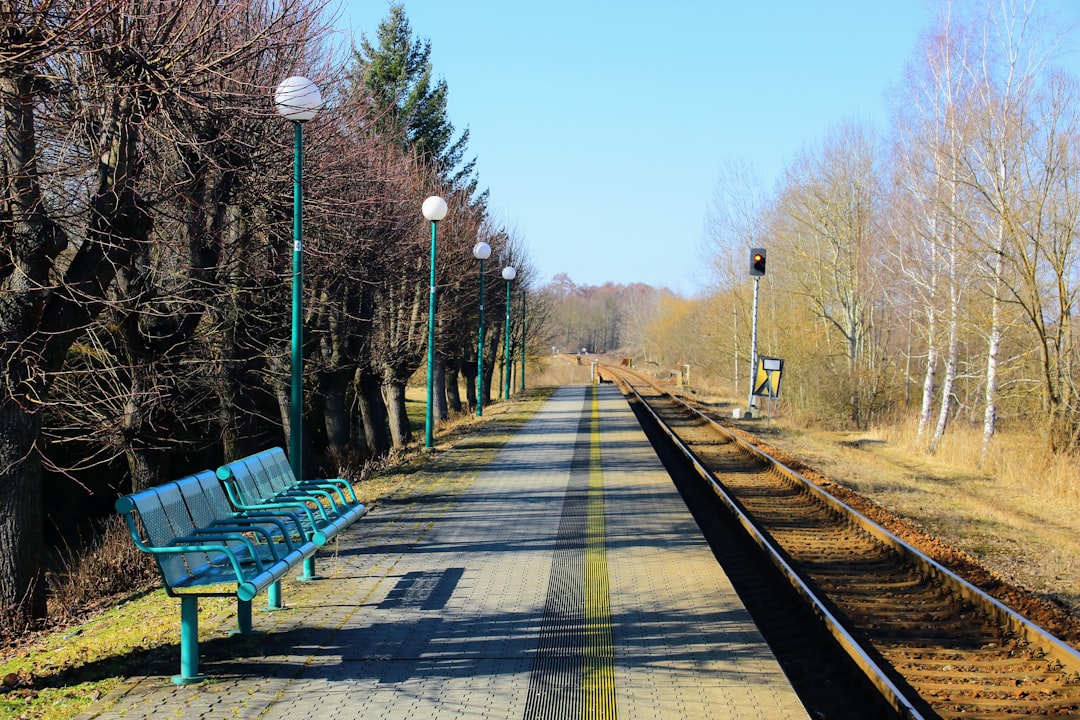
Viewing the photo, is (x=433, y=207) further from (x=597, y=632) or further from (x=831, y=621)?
(x=597, y=632)

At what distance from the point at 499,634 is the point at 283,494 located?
2.71 meters

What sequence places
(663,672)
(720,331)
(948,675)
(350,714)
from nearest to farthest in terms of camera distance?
(350,714), (663,672), (948,675), (720,331)

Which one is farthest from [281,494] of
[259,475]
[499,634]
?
[499,634]

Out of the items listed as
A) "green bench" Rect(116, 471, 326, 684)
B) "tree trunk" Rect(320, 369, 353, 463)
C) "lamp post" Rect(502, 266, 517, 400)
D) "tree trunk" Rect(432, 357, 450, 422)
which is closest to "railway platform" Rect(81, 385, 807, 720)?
"green bench" Rect(116, 471, 326, 684)

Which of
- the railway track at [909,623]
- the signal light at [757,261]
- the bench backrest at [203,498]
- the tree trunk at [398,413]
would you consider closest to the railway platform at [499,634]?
the bench backrest at [203,498]

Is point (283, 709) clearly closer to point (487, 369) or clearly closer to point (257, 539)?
point (257, 539)

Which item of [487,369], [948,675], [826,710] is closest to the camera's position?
[826,710]

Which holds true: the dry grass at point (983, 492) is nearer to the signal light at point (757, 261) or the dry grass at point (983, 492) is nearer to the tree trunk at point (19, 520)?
the signal light at point (757, 261)

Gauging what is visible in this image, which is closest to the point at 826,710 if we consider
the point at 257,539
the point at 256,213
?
the point at 257,539

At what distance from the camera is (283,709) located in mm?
5027

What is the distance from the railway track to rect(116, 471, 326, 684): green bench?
4.01 meters

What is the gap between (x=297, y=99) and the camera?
8.29 m

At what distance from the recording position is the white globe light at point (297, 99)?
27.1ft

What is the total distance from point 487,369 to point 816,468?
26.6m
